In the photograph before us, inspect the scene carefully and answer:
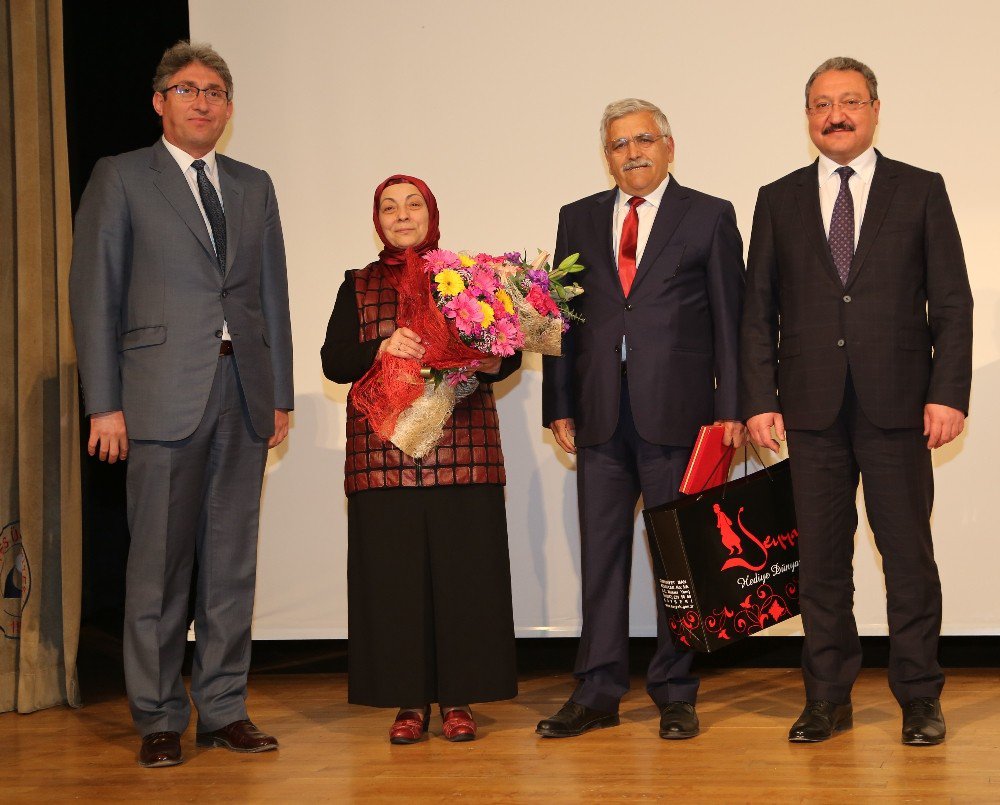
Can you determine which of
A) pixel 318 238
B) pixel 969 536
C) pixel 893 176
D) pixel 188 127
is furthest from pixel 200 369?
pixel 969 536

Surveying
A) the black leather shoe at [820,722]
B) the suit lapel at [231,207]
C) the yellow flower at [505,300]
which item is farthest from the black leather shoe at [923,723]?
the suit lapel at [231,207]

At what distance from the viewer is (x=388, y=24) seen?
4750 millimetres

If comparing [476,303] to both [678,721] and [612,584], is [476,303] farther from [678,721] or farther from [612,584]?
[678,721]

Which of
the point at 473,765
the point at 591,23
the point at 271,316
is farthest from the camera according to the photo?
the point at 591,23

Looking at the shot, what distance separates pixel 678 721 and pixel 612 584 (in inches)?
16.7

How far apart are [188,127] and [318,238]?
145 centimetres

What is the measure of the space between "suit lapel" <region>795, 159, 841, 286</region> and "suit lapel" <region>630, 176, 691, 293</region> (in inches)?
12.8

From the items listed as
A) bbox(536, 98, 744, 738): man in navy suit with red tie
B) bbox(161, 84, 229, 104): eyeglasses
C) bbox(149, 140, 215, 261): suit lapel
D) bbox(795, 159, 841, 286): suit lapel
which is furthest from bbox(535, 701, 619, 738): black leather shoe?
bbox(161, 84, 229, 104): eyeglasses

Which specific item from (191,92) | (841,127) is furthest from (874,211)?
(191,92)

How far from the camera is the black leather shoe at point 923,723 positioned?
10.3 feet

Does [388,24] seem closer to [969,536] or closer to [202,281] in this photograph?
[202,281]

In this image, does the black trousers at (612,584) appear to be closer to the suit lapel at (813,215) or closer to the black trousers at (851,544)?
the black trousers at (851,544)

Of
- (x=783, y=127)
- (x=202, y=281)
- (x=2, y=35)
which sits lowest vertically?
(x=202, y=281)

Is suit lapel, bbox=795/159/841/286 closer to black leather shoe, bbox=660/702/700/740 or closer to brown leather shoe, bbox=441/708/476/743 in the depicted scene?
black leather shoe, bbox=660/702/700/740
